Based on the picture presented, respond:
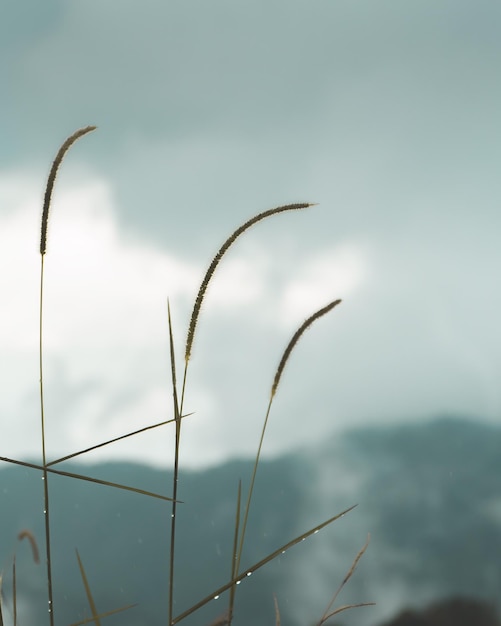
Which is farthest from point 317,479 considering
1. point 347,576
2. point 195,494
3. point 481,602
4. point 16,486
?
point 347,576

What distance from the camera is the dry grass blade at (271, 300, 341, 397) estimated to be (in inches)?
54.6

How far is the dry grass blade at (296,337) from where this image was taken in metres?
1.39

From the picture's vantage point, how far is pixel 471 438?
170250 millimetres

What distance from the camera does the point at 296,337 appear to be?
1.40 metres

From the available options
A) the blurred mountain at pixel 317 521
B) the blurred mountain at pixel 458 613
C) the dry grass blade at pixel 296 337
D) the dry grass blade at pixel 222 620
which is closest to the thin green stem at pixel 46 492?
the dry grass blade at pixel 222 620

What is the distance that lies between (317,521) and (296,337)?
489ft

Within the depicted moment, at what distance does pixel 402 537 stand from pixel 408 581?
1086 cm

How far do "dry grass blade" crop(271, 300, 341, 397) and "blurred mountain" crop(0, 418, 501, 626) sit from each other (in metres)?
138

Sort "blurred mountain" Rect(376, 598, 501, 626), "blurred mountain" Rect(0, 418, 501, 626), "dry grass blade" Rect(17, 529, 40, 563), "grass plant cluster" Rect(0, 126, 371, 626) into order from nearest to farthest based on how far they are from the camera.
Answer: "grass plant cluster" Rect(0, 126, 371, 626) → "dry grass blade" Rect(17, 529, 40, 563) → "blurred mountain" Rect(376, 598, 501, 626) → "blurred mountain" Rect(0, 418, 501, 626)

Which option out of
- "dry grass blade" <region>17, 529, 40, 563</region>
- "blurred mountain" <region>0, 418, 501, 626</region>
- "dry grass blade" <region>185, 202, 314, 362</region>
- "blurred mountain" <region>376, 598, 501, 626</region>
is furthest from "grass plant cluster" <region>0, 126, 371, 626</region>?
"blurred mountain" <region>0, 418, 501, 626</region>

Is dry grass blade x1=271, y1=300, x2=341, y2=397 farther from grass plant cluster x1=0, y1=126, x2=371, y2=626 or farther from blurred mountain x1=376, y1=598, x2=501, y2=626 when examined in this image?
blurred mountain x1=376, y1=598, x2=501, y2=626

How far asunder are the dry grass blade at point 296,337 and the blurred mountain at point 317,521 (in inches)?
5428

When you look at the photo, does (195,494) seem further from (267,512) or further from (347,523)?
(347,523)

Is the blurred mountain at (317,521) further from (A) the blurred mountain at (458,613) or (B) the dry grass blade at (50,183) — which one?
(B) the dry grass blade at (50,183)
